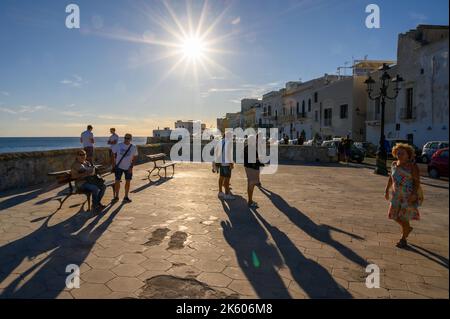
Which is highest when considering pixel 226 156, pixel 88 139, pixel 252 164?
pixel 88 139

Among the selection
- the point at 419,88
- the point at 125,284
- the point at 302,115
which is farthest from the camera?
the point at 302,115

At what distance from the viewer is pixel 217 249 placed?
4.35 metres

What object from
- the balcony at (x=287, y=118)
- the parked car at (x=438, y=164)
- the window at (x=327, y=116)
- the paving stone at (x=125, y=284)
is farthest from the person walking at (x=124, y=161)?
the balcony at (x=287, y=118)

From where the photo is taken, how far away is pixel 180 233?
5012mm

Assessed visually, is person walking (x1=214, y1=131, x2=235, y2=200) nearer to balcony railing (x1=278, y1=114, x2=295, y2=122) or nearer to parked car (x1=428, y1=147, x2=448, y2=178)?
parked car (x1=428, y1=147, x2=448, y2=178)

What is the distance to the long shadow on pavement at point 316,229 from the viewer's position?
163 inches

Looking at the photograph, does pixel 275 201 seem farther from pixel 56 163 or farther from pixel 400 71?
pixel 400 71

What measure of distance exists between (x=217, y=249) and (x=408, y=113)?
26.2 m

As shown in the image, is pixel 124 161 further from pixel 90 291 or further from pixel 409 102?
pixel 409 102

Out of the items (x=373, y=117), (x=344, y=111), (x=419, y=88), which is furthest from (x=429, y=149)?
(x=344, y=111)

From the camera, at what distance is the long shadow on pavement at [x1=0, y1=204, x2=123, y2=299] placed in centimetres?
324

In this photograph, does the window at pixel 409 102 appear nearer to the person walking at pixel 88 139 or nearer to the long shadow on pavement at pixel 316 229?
the long shadow on pavement at pixel 316 229

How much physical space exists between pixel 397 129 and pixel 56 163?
26444 millimetres

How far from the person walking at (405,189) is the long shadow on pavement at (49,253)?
14.4 ft
